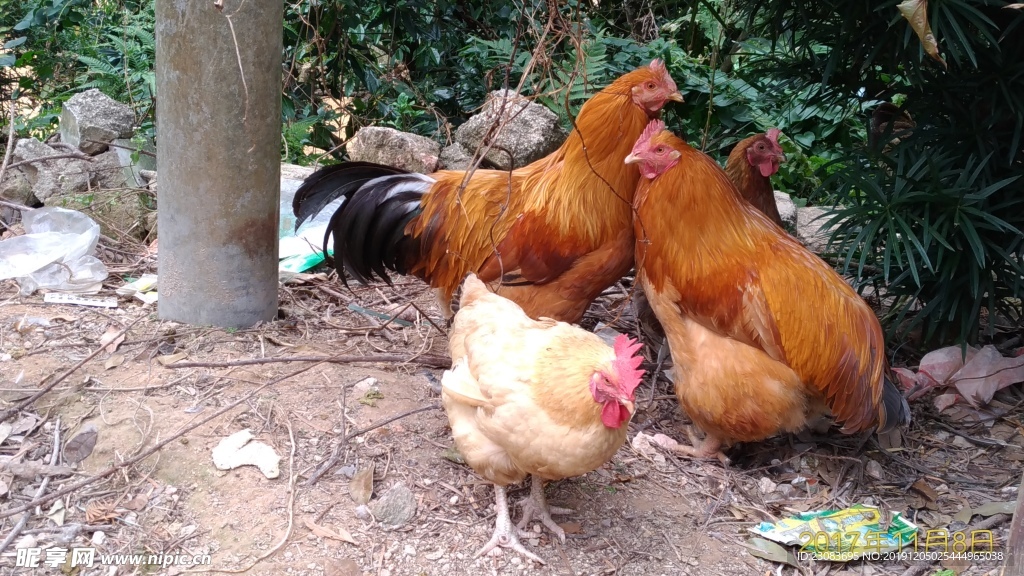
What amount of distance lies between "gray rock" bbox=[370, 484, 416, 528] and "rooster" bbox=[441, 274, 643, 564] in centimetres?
32

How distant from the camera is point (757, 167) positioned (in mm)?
4363

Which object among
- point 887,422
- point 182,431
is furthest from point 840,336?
point 182,431

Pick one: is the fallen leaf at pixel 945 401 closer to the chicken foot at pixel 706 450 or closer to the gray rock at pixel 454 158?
the chicken foot at pixel 706 450

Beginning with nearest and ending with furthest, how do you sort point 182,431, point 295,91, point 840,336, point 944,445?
1. point 182,431
2. point 840,336
3. point 944,445
4. point 295,91

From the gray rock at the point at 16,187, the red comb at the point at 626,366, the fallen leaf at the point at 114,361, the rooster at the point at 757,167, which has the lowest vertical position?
the fallen leaf at the point at 114,361

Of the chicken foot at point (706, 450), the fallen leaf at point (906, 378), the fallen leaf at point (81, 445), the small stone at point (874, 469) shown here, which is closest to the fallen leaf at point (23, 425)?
the fallen leaf at point (81, 445)

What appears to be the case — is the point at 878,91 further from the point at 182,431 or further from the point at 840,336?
the point at 182,431

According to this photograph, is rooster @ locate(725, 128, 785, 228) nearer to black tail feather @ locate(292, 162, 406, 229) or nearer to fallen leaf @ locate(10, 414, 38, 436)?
black tail feather @ locate(292, 162, 406, 229)

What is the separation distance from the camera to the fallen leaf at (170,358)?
133 inches

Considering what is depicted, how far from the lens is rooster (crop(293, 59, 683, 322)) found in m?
3.62

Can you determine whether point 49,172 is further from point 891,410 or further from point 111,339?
point 891,410

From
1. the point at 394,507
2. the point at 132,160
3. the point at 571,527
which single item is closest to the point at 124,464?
the point at 394,507

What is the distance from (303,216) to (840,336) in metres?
2.67

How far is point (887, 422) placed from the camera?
3.37 m
